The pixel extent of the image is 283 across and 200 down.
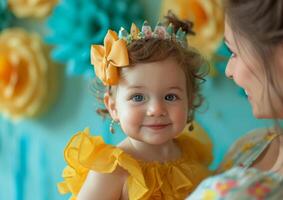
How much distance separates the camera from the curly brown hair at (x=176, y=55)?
0.98 m

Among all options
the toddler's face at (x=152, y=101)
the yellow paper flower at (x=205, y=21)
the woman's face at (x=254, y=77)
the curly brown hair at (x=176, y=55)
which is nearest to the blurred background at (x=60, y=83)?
the yellow paper flower at (x=205, y=21)

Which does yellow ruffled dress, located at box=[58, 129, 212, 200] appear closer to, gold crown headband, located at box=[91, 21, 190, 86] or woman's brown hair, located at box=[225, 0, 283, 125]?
gold crown headband, located at box=[91, 21, 190, 86]

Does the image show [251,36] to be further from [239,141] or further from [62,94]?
[62,94]

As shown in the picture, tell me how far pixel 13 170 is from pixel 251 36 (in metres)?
1.04

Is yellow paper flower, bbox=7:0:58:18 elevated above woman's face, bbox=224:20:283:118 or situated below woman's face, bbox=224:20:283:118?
above

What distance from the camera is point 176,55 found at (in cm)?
100

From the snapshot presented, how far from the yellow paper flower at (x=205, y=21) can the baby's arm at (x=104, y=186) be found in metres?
0.47

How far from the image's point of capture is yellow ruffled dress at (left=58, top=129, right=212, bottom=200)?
3.18 feet

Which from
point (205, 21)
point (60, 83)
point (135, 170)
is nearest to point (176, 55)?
point (135, 170)

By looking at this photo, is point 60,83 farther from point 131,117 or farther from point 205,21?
point 131,117

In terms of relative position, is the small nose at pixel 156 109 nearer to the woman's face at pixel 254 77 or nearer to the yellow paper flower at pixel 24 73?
the woman's face at pixel 254 77

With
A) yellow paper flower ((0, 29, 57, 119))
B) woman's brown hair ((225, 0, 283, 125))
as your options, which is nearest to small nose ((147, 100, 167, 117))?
woman's brown hair ((225, 0, 283, 125))

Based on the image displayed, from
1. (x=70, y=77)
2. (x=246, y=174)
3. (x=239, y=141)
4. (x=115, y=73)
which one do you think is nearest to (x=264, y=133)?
(x=239, y=141)

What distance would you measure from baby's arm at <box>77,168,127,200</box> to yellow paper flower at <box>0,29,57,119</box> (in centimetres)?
59
